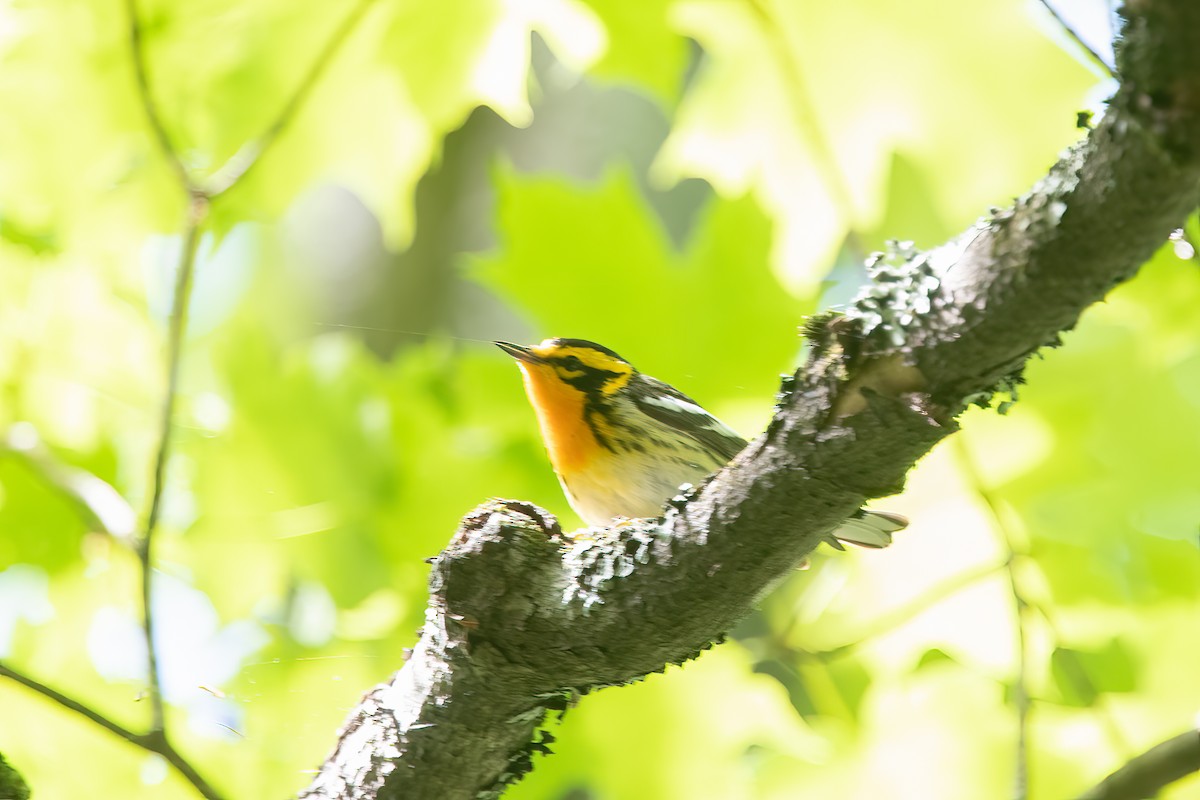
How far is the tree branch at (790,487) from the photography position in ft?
1.42

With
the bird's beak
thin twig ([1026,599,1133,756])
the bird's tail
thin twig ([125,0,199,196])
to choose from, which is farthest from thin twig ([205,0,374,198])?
thin twig ([1026,599,1133,756])

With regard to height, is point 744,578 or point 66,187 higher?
point 66,187

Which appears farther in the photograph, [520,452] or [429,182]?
[429,182]

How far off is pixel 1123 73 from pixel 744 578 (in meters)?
0.35

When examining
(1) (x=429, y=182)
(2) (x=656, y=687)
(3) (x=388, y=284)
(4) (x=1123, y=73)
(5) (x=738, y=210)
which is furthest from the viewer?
(1) (x=429, y=182)

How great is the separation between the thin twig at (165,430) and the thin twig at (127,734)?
0.02 m

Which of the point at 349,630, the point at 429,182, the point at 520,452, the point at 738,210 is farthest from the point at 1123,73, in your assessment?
the point at 429,182

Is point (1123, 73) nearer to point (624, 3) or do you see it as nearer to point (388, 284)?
point (624, 3)

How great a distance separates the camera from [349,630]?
1434mm

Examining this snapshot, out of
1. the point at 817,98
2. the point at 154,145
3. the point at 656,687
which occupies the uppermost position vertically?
the point at 154,145

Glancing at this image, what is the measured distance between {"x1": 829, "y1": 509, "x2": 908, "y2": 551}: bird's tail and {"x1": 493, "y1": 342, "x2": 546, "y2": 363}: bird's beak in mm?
381

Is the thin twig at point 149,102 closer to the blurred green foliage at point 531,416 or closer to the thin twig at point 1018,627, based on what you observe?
the blurred green foliage at point 531,416

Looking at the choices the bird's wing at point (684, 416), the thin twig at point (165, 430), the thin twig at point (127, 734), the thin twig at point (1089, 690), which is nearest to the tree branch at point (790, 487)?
the thin twig at point (127, 734)

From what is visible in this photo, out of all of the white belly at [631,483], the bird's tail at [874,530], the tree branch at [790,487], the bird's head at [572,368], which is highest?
the bird's head at [572,368]
